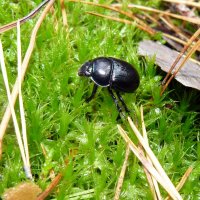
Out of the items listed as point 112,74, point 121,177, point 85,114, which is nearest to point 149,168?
point 121,177

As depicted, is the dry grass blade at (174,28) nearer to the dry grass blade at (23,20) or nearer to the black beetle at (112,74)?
the black beetle at (112,74)

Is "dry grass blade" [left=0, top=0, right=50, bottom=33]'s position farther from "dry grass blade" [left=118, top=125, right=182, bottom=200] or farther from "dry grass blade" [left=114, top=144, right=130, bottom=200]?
"dry grass blade" [left=114, top=144, right=130, bottom=200]

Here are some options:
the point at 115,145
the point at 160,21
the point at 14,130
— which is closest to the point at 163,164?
the point at 115,145

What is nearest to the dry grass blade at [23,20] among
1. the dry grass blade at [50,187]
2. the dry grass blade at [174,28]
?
the dry grass blade at [174,28]

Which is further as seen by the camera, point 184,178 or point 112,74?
point 112,74

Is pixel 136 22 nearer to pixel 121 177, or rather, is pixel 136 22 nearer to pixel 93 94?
pixel 93 94

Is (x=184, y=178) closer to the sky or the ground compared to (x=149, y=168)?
closer to the ground
